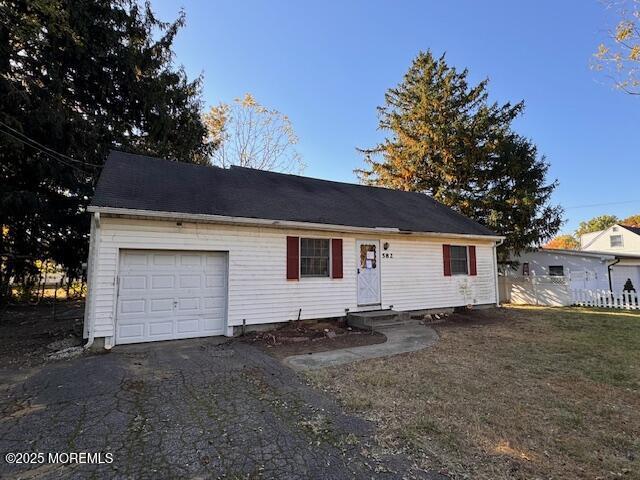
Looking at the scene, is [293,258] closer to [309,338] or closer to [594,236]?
[309,338]

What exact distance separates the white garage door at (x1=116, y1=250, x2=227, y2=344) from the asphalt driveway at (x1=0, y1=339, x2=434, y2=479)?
1.49m

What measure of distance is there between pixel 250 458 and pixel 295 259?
236 inches

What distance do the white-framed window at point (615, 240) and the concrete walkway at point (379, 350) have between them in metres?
27.5

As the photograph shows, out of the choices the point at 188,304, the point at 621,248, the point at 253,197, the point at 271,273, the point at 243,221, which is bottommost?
the point at 188,304

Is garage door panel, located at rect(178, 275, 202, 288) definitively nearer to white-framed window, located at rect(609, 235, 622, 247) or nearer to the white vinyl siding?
the white vinyl siding

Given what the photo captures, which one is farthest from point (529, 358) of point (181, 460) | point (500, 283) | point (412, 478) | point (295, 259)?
point (500, 283)

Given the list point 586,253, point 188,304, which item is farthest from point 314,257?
point 586,253

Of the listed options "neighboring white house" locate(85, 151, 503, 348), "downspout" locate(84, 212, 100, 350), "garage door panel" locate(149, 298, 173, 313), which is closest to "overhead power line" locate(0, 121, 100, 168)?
"neighboring white house" locate(85, 151, 503, 348)

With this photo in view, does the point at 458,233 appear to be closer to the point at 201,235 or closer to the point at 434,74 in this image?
the point at 201,235

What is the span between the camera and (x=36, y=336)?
25.4 feet

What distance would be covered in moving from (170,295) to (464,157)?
1597cm

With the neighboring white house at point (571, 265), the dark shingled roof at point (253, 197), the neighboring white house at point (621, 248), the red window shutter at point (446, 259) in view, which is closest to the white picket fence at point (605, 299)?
the neighboring white house at point (571, 265)

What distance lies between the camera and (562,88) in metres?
14.1

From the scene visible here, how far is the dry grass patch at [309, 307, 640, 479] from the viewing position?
9.41 feet
